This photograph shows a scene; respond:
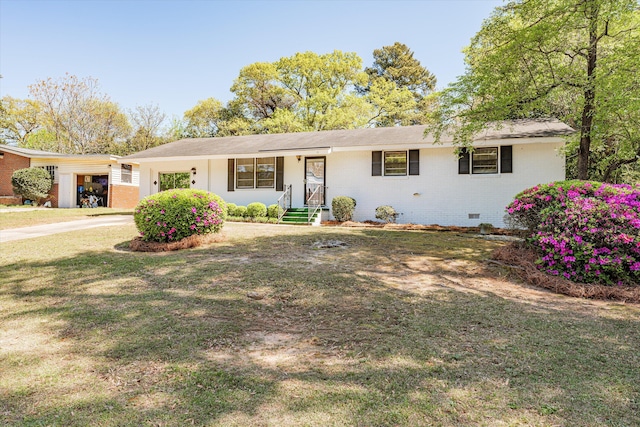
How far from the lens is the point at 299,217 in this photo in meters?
13.9

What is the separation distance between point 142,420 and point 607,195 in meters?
6.97

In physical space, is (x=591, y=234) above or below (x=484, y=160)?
below

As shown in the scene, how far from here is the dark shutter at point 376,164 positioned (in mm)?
14367

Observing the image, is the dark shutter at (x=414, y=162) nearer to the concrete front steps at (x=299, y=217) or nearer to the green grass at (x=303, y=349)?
the concrete front steps at (x=299, y=217)

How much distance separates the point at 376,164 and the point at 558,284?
9.91 m

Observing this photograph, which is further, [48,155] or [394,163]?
[48,155]

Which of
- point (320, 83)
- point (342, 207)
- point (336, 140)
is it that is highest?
point (320, 83)

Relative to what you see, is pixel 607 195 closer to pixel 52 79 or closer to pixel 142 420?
pixel 142 420

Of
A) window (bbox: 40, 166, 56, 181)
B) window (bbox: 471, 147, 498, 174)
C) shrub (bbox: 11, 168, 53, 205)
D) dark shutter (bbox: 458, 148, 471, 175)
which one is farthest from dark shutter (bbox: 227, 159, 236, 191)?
window (bbox: 40, 166, 56, 181)

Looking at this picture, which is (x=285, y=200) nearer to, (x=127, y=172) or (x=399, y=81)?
(x=127, y=172)

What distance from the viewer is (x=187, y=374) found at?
8.32ft

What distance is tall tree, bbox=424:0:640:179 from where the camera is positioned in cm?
773

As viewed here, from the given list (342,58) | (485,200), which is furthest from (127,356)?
(342,58)

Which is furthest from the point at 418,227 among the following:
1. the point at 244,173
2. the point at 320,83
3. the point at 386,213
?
the point at 320,83
